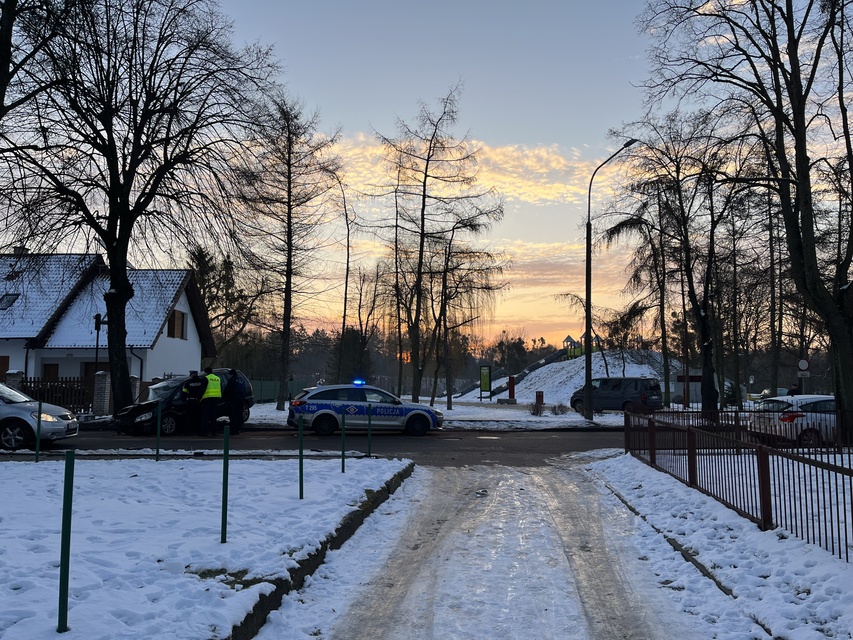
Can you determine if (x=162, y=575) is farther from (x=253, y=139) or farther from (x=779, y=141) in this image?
(x=779, y=141)

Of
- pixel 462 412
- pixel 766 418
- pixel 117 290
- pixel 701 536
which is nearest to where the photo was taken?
pixel 701 536

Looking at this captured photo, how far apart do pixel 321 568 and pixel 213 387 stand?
13.5 m

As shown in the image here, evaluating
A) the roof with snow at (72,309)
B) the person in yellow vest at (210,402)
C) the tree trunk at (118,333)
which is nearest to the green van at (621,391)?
the person in yellow vest at (210,402)

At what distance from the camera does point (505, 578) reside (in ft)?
21.6

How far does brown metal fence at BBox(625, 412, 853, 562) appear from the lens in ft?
21.6

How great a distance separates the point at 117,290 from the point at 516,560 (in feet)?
62.1

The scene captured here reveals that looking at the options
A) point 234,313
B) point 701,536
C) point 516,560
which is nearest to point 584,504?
point 701,536

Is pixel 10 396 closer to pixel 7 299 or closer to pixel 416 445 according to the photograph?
pixel 416 445

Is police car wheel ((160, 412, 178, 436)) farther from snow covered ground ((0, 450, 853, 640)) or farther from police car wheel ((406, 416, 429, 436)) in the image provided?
snow covered ground ((0, 450, 853, 640))

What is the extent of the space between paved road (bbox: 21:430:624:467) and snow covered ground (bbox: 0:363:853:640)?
17.8 feet

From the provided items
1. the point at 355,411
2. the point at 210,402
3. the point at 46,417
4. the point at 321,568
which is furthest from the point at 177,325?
the point at 321,568

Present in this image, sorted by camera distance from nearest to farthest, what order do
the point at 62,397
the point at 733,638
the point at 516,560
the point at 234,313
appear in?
1. the point at 733,638
2. the point at 516,560
3. the point at 62,397
4. the point at 234,313

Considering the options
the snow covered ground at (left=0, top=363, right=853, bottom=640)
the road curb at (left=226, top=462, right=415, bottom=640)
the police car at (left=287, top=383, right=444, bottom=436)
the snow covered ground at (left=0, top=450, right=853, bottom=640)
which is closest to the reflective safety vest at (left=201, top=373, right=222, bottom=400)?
the police car at (left=287, top=383, right=444, bottom=436)

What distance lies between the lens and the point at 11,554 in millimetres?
5879
